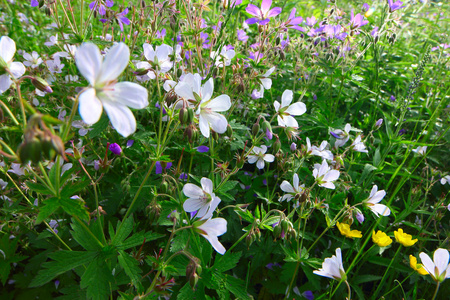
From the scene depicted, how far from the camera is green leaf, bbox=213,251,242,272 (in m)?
1.48

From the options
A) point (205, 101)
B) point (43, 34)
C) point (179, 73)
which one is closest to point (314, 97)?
point (179, 73)

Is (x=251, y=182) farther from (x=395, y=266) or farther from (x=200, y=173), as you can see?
(x=395, y=266)

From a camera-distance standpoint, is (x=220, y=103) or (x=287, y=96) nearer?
(x=220, y=103)

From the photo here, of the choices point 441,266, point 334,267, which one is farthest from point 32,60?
point 441,266

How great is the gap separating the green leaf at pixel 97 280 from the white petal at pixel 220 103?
76 cm

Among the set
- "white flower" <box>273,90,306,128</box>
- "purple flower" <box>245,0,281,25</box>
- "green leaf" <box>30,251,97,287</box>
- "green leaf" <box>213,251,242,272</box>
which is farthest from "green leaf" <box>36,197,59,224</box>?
"purple flower" <box>245,0,281,25</box>

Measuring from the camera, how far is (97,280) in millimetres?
1214

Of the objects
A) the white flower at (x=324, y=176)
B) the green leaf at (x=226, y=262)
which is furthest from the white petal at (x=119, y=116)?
the white flower at (x=324, y=176)

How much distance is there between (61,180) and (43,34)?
368cm

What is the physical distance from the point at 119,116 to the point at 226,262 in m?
0.99

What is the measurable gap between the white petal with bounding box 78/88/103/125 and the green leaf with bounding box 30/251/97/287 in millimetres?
751

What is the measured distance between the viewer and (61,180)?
109cm

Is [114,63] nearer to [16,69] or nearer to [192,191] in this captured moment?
[16,69]

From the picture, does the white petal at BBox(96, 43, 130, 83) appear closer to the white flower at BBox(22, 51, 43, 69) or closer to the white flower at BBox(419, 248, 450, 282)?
the white flower at BBox(419, 248, 450, 282)
